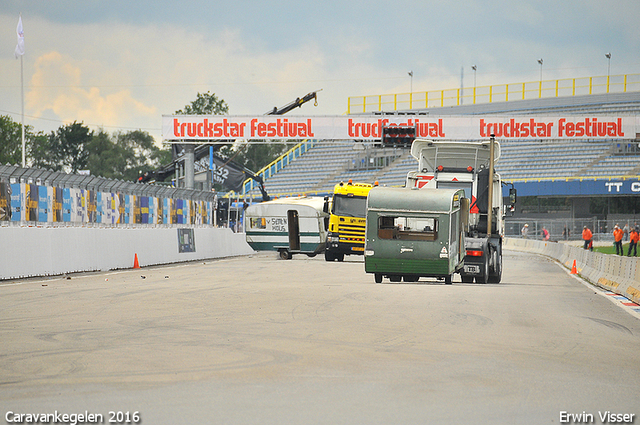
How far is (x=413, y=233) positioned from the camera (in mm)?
20469

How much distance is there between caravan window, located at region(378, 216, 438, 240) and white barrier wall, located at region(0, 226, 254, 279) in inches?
352

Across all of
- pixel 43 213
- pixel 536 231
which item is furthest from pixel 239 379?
pixel 536 231

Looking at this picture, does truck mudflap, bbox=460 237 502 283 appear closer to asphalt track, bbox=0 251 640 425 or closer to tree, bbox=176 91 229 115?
asphalt track, bbox=0 251 640 425

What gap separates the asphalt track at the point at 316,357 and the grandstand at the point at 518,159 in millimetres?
48392

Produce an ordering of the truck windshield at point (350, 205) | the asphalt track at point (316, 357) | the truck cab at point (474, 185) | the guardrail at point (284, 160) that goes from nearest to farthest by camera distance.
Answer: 1. the asphalt track at point (316, 357)
2. the truck cab at point (474, 185)
3. the truck windshield at point (350, 205)
4. the guardrail at point (284, 160)

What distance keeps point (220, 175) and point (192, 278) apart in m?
36.5

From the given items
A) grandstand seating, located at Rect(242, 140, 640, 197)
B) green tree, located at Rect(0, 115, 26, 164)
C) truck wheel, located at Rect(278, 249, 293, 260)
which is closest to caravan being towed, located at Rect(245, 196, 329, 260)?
truck wheel, located at Rect(278, 249, 293, 260)

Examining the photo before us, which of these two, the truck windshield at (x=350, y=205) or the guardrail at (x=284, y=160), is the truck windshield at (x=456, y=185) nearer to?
the truck windshield at (x=350, y=205)

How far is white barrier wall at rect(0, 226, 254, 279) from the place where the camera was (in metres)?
21.3

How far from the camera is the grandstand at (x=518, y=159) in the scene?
6600cm

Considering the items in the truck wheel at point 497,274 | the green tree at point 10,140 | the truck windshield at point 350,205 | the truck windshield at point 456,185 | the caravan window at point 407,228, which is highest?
the green tree at point 10,140

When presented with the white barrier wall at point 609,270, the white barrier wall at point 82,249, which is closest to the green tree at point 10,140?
the white barrier wall at point 82,249

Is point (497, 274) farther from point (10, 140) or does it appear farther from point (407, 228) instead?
point (10, 140)

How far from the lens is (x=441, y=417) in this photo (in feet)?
20.6
